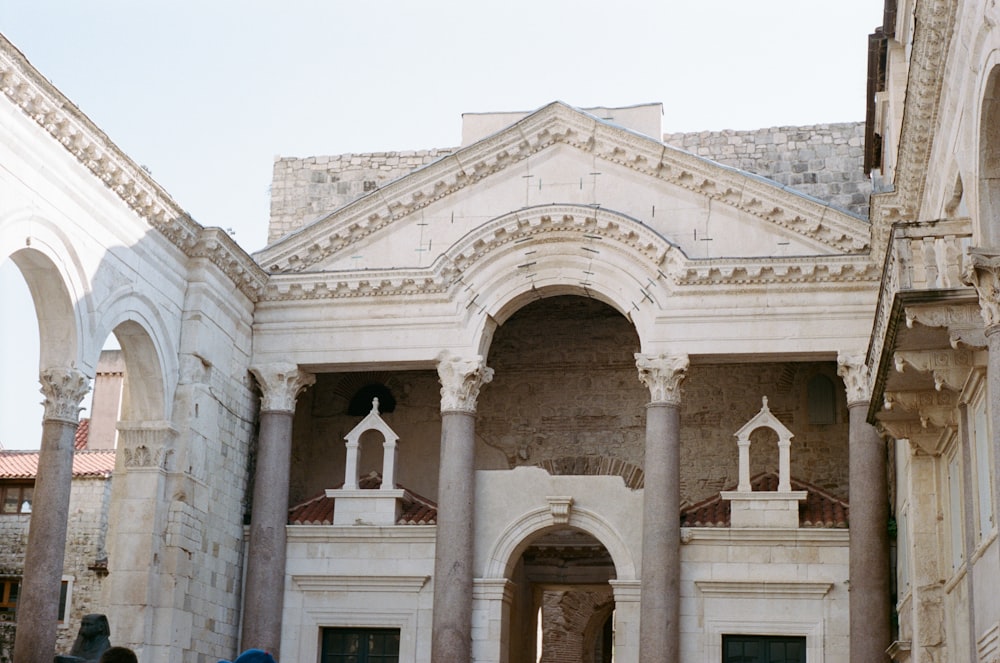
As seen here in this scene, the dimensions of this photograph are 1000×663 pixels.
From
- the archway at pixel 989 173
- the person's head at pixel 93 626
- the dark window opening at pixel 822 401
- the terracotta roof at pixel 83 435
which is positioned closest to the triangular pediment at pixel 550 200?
the dark window opening at pixel 822 401

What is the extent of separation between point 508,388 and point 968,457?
11.0 m

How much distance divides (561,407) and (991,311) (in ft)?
41.8

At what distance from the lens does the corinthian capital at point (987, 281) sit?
9.66 metres

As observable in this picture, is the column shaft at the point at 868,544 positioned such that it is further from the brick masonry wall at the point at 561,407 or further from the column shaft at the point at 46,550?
the column shaft at the point at 46,550

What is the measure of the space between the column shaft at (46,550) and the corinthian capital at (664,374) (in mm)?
7390

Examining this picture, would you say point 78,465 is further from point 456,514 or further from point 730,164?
point 730,164

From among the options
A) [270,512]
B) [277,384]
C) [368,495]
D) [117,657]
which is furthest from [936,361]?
[277,384]

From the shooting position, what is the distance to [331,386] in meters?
22.7

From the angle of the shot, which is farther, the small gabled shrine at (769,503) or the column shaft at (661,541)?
the small gabled shrine at (769,503)

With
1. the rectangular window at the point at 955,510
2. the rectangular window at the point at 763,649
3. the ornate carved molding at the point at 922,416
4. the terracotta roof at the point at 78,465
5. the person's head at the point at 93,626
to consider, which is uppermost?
the terracotta roof at the point at 78,465

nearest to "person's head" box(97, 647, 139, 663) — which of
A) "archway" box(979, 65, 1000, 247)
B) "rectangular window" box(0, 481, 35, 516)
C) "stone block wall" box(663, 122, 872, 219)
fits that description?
"archway" box(979, 65, 1000, 247)

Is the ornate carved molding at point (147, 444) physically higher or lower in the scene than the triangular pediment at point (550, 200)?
lower

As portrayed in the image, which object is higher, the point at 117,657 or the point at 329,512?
the point at 329,512

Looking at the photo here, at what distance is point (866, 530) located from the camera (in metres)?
17.4
